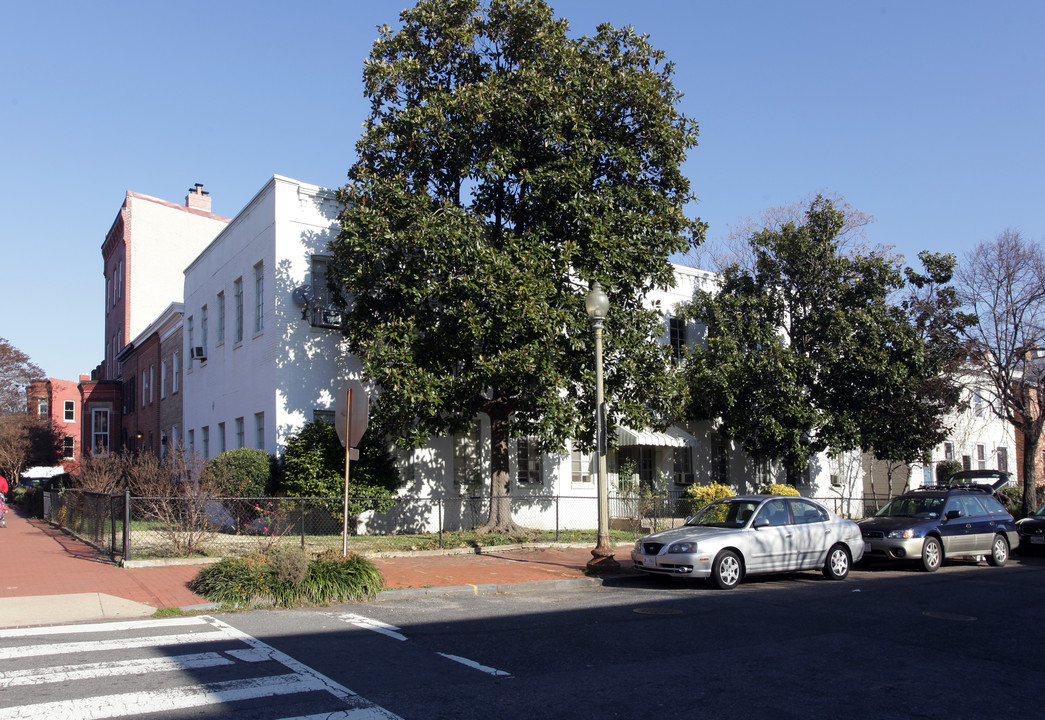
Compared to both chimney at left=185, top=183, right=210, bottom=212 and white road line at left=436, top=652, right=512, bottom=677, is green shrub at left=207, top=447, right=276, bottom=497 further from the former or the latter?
chimney at left=185, top=183, right=210, bottom=212

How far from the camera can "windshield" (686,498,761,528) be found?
44.4ft

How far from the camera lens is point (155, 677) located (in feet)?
22.4

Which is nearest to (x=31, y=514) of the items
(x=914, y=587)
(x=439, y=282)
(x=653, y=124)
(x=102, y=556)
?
(x=102, y=556)

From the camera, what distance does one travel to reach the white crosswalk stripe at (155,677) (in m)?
5.90

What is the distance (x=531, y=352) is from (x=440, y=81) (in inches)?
270

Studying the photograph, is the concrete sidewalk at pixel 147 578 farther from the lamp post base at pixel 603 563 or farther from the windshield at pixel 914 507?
the windshield at pixel 914 507

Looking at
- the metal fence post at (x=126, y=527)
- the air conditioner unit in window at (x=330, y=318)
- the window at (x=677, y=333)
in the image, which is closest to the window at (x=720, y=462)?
the window at (x=677, y=333)

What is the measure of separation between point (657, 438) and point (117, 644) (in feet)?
56.5

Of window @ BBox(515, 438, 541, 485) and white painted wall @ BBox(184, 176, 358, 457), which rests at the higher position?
white painted wall @ BBox(184, 176, 358, 457)

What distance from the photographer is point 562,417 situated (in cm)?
1645

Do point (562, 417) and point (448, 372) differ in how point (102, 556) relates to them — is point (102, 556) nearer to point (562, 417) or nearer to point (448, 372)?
point (448, 372)

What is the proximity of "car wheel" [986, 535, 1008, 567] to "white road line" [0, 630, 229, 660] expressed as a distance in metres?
15.2

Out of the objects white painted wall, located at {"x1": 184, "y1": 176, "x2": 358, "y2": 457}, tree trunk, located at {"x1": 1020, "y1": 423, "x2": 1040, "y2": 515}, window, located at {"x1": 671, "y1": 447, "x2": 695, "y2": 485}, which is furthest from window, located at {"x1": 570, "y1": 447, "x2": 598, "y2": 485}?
tree trunk, located at {"x1": 1020, "y1": 423, "x2": 1040, "y2": 515}

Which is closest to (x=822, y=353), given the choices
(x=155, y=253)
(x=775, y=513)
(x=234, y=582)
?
(x=775, y=513)
